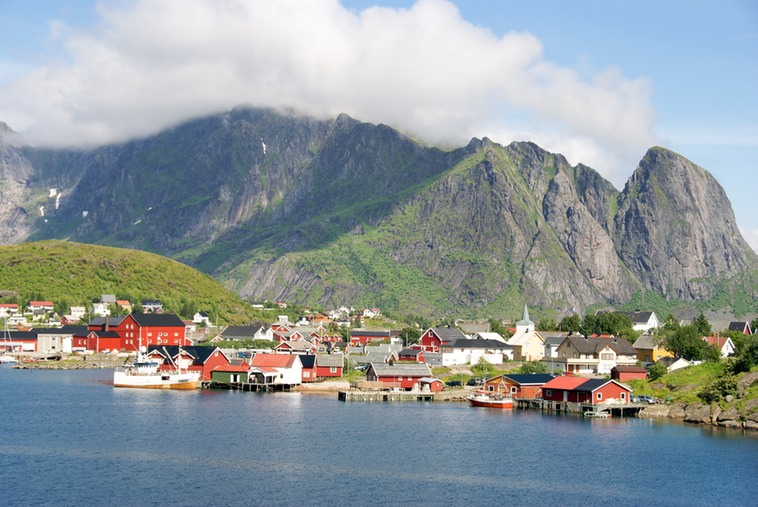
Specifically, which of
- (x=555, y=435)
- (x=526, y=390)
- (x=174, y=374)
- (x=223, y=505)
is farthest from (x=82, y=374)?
(x=223, y=505)

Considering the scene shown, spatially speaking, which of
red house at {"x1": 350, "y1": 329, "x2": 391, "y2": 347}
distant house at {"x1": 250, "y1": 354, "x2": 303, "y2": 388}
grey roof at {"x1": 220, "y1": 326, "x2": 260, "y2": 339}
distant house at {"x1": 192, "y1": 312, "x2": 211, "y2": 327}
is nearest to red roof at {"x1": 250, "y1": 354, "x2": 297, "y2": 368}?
distant house at {"x1": 250, "y1": 354, "x2": 303, "y2": 388}

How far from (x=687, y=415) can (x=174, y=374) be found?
189 feet

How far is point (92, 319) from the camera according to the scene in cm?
17150

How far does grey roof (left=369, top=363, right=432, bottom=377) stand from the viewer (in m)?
107

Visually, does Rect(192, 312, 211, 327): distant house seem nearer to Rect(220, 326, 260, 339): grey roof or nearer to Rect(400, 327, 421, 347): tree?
Rect(220, 326, 260, 339): grey roof

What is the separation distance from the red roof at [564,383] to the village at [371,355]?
110 mm

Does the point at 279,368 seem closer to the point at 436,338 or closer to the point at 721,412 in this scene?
the point at 436,338

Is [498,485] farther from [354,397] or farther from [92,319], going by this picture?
[92,319]

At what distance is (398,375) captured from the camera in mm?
106688

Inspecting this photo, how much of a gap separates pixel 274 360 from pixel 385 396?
16.1 metres

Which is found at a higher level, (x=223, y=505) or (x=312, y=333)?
(x=312, y=333)

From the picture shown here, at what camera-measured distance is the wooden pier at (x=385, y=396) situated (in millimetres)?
98875

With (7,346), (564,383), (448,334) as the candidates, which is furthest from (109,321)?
(564,383)

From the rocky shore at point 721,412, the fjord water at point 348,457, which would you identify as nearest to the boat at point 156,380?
the fjord water at point 348,457
